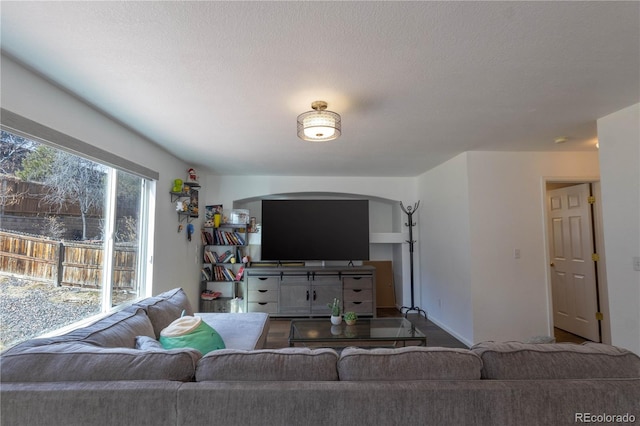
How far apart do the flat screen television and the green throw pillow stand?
2.80 meters

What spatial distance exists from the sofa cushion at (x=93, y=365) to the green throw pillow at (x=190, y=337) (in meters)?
0.66

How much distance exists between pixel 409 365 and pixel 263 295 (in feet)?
12.1

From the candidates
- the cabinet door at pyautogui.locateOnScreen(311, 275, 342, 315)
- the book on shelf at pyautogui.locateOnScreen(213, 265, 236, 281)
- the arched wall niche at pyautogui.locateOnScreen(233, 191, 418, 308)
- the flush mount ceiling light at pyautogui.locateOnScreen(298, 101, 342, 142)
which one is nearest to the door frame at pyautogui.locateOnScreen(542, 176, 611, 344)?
the arched wall niche at pyautogui.locateOnScreen(233, 191, 418, 308)

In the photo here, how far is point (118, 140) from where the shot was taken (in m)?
2.60

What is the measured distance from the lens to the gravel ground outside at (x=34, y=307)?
69.3 inches

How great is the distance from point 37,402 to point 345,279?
12.9 feet

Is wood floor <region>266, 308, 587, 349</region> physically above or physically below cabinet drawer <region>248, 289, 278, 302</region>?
below

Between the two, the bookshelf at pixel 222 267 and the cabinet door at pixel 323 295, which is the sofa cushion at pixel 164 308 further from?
the cabinet door at pixel 323 295

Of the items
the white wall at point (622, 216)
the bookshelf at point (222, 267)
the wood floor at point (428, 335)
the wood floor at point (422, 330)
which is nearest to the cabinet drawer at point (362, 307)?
the wood floor at point (422, 330)

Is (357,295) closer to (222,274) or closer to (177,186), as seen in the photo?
(222,274)

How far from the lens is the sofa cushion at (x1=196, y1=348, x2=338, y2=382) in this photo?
1.10 m

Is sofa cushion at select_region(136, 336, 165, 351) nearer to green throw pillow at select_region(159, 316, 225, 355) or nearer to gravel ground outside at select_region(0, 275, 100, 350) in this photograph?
green throw pillow at select_region(159, 316, 225, 355)

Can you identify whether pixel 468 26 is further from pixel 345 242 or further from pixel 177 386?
pixel 345 242

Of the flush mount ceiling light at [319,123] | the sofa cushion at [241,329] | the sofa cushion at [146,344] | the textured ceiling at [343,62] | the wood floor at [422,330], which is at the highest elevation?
the textured ceiling at [343,62]
